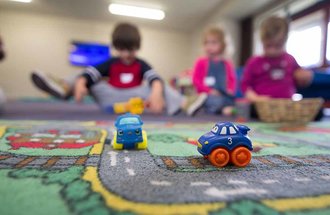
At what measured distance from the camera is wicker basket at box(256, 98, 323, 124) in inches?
43.1

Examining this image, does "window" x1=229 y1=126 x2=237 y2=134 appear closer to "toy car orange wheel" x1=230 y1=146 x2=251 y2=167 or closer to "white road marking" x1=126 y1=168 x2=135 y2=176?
"toy car orange wheel" x1=230 y1=146 x2=251 y2=167

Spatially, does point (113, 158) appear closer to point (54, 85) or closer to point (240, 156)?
point (240, 156)

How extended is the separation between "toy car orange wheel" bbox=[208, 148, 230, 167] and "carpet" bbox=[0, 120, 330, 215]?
0.01 metres

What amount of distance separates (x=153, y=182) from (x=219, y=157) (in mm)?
126

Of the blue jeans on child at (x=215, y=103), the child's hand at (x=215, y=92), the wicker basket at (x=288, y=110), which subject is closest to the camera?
the wicker basket at (x=288, y=110)

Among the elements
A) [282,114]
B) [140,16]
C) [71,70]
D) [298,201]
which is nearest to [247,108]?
[282,114]

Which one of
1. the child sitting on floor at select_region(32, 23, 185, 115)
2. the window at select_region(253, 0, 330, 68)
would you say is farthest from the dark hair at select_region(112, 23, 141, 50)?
the window at select_region(253, 0, 330, 68)

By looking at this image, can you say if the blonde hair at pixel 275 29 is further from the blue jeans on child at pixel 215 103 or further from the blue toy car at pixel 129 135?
the blue toy car at pixel 129 135

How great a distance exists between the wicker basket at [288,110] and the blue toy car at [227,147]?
802 millimetres

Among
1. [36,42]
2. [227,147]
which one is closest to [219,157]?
[227,147]

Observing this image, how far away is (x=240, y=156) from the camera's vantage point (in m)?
0.39

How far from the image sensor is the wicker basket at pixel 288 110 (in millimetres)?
1095

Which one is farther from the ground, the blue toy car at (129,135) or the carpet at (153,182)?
the blue toy car at (129,135)

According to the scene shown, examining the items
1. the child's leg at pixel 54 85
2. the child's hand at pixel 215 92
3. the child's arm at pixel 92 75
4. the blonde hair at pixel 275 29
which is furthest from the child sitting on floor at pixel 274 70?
the child's leg at pixel 54 85
